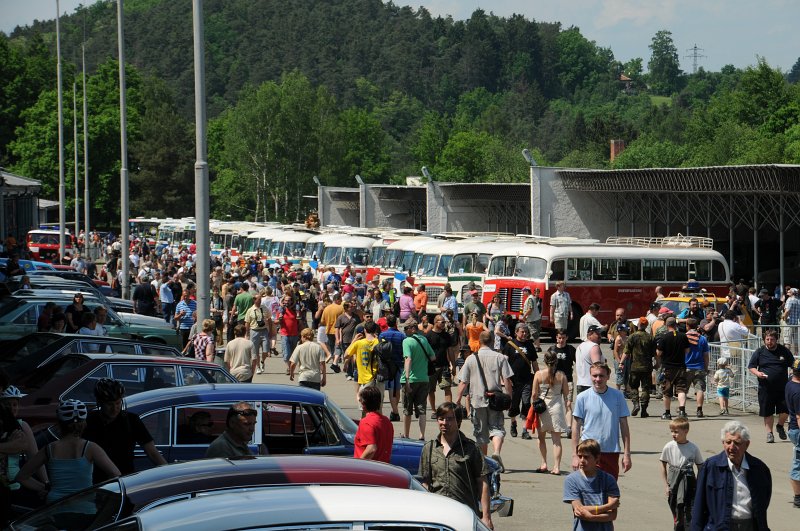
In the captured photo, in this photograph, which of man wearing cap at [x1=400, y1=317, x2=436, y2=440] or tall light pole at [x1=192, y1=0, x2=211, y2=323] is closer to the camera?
man wearing cap at [x1=400, y1=317, x2=436, y2=440]

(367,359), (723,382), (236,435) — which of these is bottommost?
(723,382)

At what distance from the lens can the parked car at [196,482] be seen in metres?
6.03

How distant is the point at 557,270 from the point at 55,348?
2272 cm

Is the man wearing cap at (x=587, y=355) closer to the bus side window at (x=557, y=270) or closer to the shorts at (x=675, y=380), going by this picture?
the shorts at (x=675, y=380)

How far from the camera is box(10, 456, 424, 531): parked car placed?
6031 millimetres

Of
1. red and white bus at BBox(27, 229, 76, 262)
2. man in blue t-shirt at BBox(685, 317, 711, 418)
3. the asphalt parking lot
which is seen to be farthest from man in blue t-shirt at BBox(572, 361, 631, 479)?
red and white bus at BBox(27, 229, 76, 262)

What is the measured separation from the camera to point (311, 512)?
5.25 metres

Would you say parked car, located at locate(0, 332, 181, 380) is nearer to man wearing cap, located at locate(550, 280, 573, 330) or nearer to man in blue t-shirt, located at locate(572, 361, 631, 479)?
man in blue t-shirt, located at locate(572, 361, 631, 479)

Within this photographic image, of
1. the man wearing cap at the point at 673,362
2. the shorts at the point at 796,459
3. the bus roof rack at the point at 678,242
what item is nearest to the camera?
the shorts at the point at 796,459

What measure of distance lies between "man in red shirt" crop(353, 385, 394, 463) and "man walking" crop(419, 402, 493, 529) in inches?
43.2

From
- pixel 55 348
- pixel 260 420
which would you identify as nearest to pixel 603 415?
pixel 260 420

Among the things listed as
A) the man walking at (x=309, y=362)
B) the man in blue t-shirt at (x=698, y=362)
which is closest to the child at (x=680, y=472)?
the man walking at (x=309, y=362)

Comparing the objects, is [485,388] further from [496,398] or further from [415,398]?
[415,398]

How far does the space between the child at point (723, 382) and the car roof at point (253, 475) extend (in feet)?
54.6
